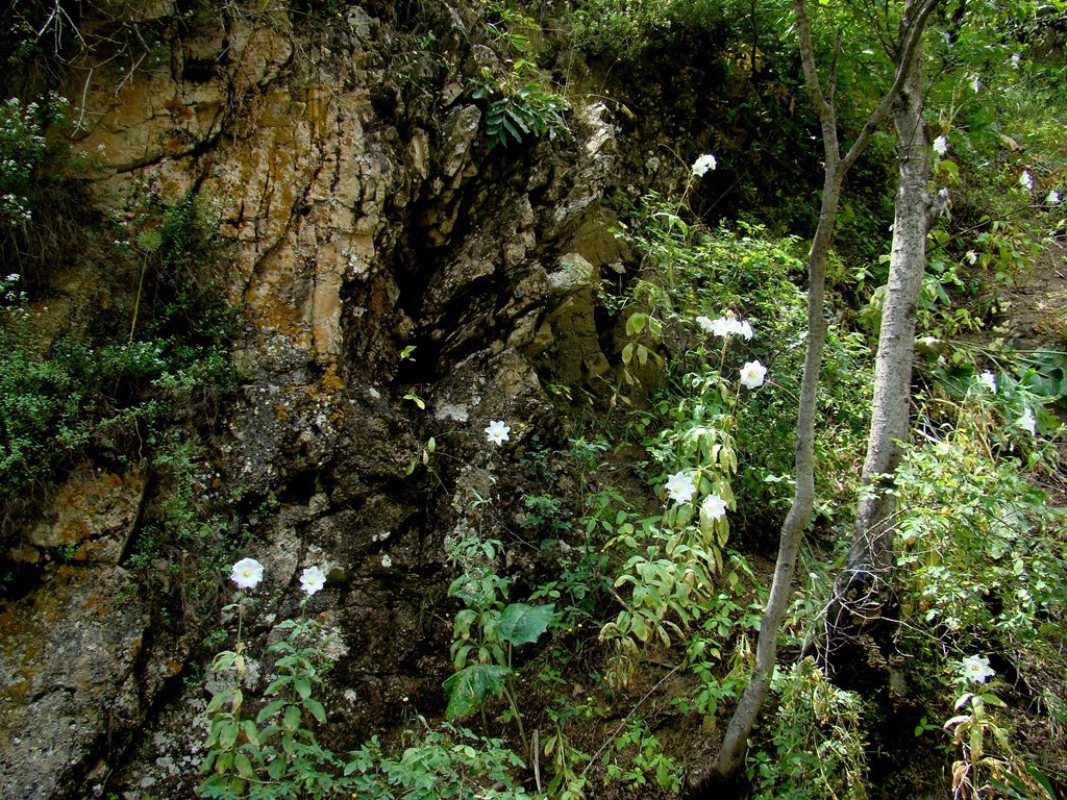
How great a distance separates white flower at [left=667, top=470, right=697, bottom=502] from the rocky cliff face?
0.95 meters

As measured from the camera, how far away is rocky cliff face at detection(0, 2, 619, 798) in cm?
222

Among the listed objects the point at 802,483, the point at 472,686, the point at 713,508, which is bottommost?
Result: the point at 472,686

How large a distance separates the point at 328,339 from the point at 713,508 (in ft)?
6.30

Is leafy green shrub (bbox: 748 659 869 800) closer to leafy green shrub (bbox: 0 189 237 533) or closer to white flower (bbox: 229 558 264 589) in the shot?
white flower (bbox: 229 558 264 589)

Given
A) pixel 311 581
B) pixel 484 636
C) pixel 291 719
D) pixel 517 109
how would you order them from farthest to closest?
1. pixel 517 109
2. pixel 484 636
3. pixel 311 581
4. pixel 291 719

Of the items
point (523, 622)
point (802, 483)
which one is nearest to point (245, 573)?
point (523, 622)

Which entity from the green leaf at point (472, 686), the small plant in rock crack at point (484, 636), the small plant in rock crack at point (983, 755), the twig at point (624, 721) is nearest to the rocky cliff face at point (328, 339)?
the small plant in rock crack at point (484, 636)

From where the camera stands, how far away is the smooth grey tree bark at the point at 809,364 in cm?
212

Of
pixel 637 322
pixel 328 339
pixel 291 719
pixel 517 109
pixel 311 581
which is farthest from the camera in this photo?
pixel 517 109

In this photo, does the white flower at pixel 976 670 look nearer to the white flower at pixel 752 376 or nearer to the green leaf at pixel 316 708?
the white flower at pixel 752 376

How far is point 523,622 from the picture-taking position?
8.13ft

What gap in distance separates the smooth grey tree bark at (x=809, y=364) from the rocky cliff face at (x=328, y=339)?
127 cm

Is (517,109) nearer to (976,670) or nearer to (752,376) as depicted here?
(752,376)

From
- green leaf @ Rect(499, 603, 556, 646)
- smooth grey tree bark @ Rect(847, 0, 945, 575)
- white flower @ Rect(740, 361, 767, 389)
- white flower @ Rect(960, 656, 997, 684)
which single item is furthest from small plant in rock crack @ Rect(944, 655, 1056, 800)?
green leaf @ Rect(499, 603, 556, 646)
